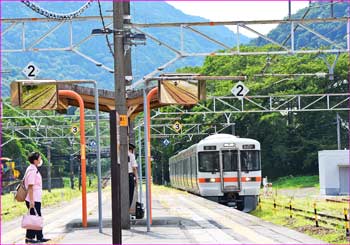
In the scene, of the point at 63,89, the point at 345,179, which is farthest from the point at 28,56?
the point at 63,89

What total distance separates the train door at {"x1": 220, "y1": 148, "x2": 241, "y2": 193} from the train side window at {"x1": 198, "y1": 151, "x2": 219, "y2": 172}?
0.25 metres

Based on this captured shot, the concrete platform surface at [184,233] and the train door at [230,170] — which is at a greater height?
the train door at [230,170]

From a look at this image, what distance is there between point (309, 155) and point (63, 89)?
40.5 meters

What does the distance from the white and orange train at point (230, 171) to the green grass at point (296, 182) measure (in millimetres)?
21157

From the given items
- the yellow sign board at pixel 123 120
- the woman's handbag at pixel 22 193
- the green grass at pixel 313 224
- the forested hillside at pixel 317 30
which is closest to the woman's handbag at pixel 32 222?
the woman's handbag at pixel 22 193

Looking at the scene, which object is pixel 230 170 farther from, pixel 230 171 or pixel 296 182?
pixel 296 182

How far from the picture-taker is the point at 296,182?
50.4 m

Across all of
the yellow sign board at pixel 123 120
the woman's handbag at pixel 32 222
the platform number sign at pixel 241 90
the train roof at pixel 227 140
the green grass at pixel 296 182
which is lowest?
the woman's handbag at pixel 32 222

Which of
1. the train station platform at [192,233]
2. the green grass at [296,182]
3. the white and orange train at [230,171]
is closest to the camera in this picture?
the train station platform at [192,233]

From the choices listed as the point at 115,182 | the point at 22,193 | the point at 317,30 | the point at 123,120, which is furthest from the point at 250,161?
the point at 317,30

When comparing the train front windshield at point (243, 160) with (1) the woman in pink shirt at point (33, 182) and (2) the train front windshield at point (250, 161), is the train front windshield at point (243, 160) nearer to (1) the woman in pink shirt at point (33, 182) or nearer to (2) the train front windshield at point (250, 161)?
(2) the train front windshield at point (250, 161)

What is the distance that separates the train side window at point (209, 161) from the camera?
1052 inches

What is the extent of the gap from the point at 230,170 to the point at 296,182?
24.9 metres

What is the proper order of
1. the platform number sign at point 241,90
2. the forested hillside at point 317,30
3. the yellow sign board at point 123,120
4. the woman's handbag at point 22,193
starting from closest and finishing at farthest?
1. the woman's handbag at point 22,193
2. the yellow sign board at point 123,120
3. the platform number sign at point 241,90
4. the forested hillside at point 317,30
